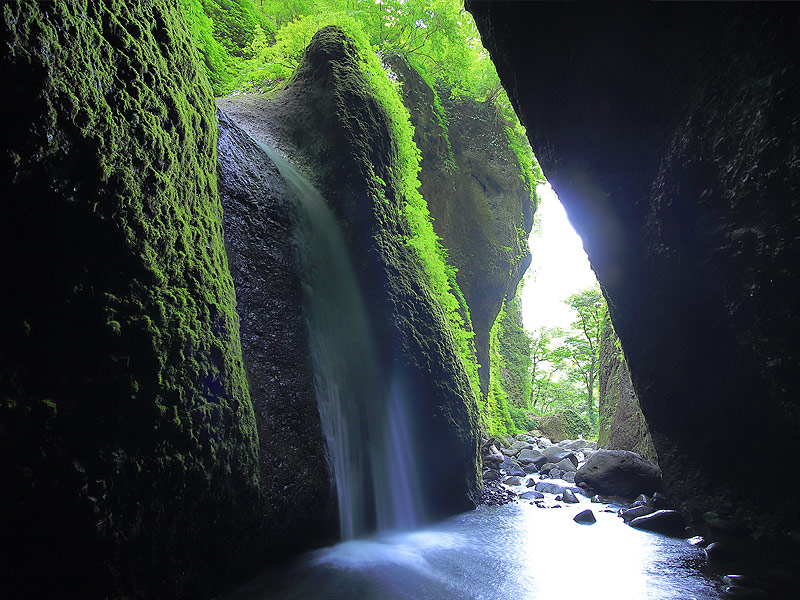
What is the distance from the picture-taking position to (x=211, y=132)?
3412mm

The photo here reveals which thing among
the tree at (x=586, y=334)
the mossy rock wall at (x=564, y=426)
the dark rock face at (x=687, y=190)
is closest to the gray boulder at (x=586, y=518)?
the dark rock face at (x=687, y=190)

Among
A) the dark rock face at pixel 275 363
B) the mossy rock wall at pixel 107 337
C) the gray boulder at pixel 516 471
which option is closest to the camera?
the mossy rock wall at pixel 107 337

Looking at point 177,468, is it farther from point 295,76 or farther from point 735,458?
point 295,76

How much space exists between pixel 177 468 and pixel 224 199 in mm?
2649

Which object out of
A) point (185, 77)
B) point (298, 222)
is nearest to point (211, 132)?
point (185, 77)

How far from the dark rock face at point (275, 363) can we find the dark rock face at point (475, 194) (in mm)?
6634

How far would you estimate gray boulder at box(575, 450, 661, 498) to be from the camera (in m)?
5.59

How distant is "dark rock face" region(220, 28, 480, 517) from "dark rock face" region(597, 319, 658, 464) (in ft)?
7.92

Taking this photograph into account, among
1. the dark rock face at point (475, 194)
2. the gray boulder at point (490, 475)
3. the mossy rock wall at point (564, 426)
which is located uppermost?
the dark rock face at point (475, 194)

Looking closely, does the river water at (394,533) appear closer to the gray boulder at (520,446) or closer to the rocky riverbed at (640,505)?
the rocky riverbed at (640,505)

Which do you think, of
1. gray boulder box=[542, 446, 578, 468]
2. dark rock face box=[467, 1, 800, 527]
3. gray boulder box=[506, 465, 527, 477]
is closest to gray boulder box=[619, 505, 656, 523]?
dark rock face box=[467, 1, 800, 527]

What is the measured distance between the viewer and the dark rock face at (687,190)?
2670mm

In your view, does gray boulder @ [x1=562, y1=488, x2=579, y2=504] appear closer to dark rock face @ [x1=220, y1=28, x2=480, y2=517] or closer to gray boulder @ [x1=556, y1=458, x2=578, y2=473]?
dark rock face @ [x1=220, y1=28, x2=480, y2=517]

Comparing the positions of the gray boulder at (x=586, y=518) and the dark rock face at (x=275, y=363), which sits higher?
the dark rock face at (x=275, y=363)
